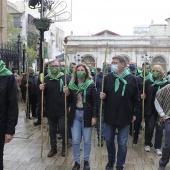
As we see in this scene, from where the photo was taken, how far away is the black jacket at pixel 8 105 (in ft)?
13.3

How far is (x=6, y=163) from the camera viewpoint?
588cm

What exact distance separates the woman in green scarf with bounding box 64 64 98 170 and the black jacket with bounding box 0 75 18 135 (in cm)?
155

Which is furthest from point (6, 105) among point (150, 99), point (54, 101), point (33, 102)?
point (33, 102)

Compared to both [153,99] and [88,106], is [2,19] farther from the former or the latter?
[88,106]

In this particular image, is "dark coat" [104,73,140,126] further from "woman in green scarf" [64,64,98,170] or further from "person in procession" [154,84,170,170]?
"person in procession" [154,84,170,170]

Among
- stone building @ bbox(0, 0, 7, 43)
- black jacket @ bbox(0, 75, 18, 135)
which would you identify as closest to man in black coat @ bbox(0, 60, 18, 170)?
black jacket @ bbox(0, 75, 18, 135)

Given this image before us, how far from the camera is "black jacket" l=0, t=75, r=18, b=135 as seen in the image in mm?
4039

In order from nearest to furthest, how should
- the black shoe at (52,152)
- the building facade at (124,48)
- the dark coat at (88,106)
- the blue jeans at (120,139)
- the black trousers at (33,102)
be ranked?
the blue jeans at (120,139) < the dark coat at (88,106) < the black shoe at (52,152) < the black trousers at (33,102) < the building facade at (124,48)

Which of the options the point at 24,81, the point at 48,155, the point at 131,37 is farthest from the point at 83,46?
the point at 48,155

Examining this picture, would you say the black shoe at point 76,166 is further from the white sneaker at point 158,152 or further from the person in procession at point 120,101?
the white sneaker at point 158,152

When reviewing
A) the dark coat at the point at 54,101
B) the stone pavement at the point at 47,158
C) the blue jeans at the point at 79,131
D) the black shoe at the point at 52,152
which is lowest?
the stone pavement at the point at 47,158

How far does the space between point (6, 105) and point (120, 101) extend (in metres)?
2.04

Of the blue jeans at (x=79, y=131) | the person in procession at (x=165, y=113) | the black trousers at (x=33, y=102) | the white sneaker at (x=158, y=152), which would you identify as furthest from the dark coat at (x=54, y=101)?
the black trousers at (x=33, y=102)

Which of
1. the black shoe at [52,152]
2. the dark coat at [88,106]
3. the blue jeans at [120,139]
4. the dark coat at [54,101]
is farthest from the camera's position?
the black shoe at [52,152]
